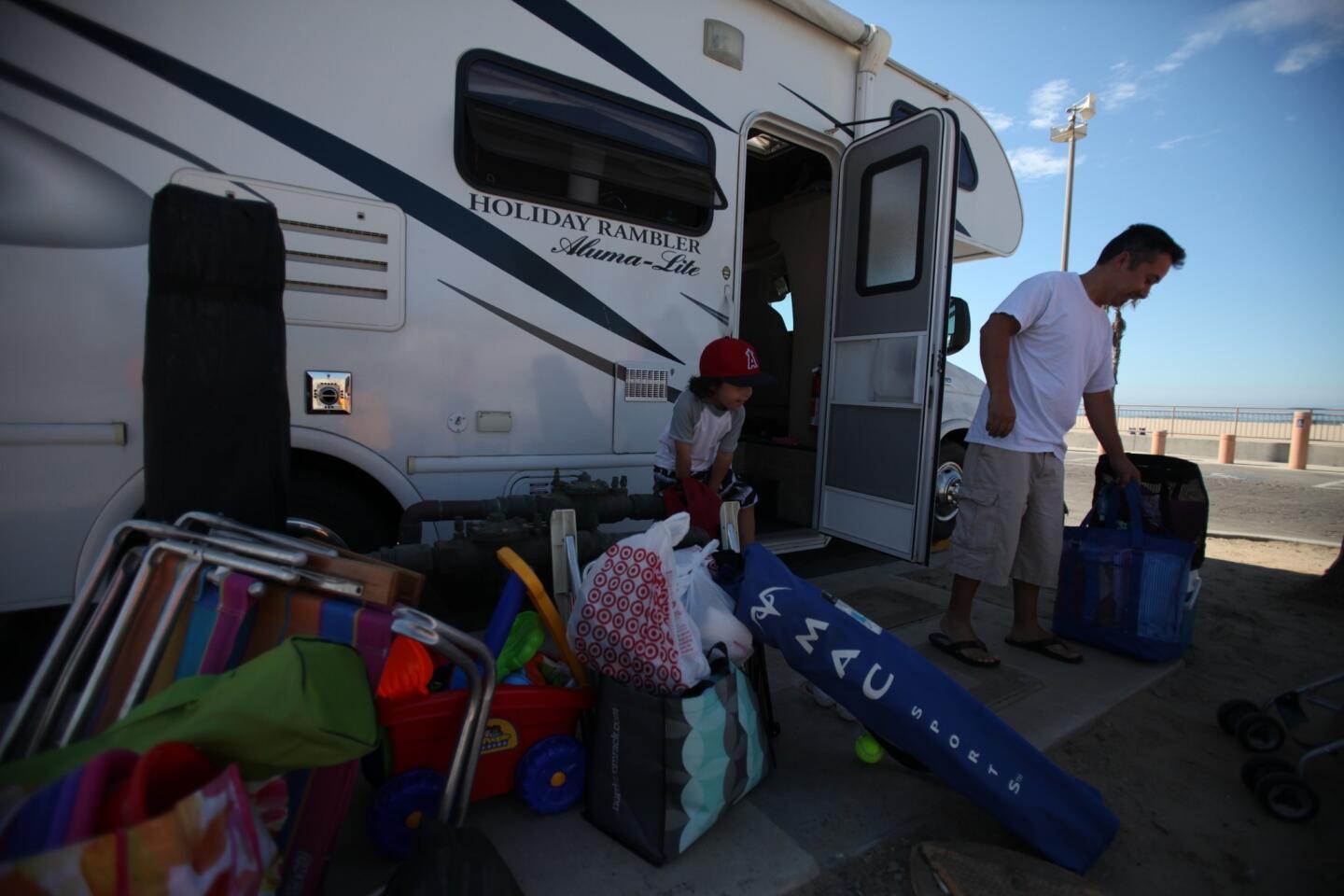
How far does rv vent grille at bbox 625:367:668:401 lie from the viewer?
10.1 ft

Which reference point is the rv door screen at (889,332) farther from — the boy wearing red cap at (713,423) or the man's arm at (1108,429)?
the boy wearing red cap at (713,423)

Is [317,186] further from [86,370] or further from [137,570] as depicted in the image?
[137,570]

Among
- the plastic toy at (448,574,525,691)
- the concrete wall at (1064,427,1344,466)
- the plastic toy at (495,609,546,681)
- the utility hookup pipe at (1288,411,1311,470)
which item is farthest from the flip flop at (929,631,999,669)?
the utility hookup pipe at (1288,411,1311,470)

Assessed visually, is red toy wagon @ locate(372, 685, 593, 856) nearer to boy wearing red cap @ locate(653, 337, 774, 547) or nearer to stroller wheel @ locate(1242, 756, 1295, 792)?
boy wearing red cap @ locate(653, 337, 774, 547)

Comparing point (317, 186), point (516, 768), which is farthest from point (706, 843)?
point (317, 186)

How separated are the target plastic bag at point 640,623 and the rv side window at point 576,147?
181 centimetres

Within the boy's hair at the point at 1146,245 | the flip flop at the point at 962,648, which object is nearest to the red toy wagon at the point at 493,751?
the flip flop at the point at 962,648

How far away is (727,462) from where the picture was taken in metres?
3.12

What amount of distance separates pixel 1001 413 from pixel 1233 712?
4.45ft

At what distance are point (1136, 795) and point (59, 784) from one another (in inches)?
104

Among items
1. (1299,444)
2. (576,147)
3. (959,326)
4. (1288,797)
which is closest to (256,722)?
(576,147)

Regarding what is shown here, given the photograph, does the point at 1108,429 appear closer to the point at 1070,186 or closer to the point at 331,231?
the point at 331,231

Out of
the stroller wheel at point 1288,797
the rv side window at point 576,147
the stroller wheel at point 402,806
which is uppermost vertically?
the rv side window at point 576,147

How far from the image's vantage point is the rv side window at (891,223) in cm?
343
